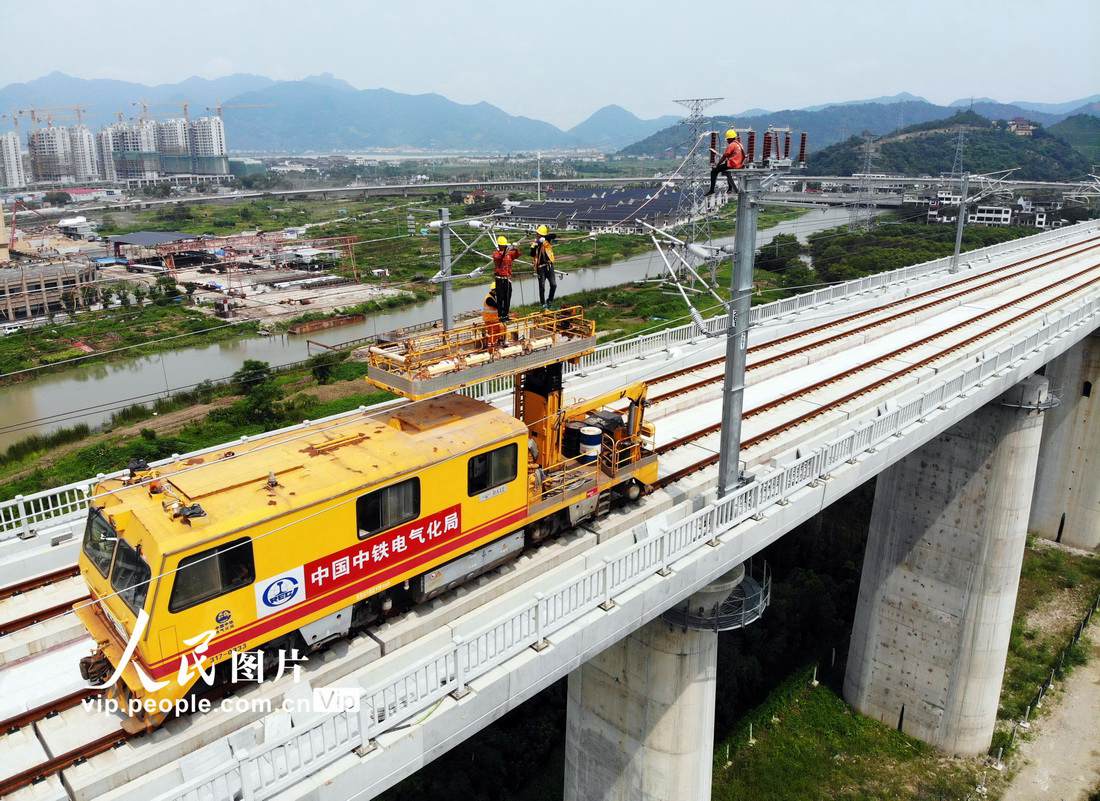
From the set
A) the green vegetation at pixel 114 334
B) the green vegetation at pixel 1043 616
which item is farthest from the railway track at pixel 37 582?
the green vegetation at pixel 114 334

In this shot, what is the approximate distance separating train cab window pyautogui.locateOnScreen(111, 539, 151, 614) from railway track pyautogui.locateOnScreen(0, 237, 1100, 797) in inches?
61.8

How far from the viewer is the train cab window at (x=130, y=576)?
8461 millimetres

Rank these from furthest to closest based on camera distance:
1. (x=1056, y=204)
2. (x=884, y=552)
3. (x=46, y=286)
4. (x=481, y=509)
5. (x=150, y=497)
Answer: (x=1056, y=204) → (x=46, y=286) → (x=884, y=552) → (x=481, y=509) → (x=150, y=497)

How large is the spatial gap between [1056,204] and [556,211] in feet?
239

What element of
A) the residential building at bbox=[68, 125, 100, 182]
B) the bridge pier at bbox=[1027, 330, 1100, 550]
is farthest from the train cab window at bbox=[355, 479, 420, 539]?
the residential building at bbox=[68, 125, 100, 182]

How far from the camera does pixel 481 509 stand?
1128 centimetres

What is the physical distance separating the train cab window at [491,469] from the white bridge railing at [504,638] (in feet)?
5.84

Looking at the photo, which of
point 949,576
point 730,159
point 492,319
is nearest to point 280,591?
point 492,319

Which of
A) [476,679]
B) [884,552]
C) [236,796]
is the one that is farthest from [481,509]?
[884,552]

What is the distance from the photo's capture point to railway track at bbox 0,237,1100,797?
28.2 ft

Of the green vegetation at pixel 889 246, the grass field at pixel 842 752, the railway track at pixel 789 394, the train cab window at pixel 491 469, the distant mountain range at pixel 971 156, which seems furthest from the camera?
the distant mountain range at pixel 971 156

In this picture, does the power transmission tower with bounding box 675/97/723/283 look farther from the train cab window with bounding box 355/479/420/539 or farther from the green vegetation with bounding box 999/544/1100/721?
the green vegetation with bounding box 999/544/1100/721

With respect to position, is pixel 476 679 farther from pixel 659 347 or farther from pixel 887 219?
pixel 887 219

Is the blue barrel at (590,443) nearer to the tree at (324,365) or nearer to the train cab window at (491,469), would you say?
the train cab window at (491,469)
